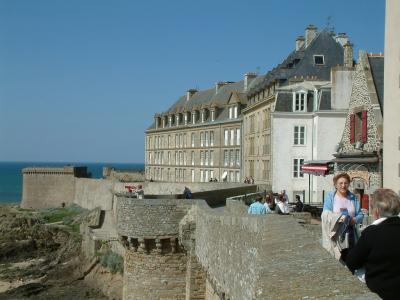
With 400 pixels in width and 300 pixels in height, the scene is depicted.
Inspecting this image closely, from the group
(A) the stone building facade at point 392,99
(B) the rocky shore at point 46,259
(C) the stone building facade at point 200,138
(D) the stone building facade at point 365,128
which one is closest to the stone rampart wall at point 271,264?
(A) the stone building facade at point 392,99

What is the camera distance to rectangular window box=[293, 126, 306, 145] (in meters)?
32.2

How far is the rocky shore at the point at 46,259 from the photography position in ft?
90.5

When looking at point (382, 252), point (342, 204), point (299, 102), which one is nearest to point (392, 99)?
point (342, 204)

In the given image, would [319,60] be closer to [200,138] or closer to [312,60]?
[312,60]

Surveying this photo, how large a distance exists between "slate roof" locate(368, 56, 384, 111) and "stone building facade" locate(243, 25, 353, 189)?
10110mm

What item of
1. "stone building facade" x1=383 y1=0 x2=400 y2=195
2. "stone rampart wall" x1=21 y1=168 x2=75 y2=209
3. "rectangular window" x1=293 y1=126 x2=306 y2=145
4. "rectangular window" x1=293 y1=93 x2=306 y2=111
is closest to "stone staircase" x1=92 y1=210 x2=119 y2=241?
"rectangular window" x1=293 y1=126 x2=306 y2=145

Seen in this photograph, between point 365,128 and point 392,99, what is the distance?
3154mm

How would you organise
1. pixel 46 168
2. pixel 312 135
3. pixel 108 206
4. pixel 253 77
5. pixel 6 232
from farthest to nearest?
pixel 46 168 → pixel 253 77 → pixel 6 232 → pixel 108 206 → pixel 312 135

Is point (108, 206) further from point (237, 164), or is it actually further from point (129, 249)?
point (129, 249)

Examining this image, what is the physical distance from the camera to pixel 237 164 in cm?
4481

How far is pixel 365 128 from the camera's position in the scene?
20.9m

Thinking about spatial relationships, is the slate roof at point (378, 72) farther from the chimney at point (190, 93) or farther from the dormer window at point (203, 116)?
the chimney at point (190, 93)

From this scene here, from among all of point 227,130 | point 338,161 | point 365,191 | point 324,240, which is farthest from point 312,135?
point 324,240

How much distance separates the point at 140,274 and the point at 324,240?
10348 millimetres
